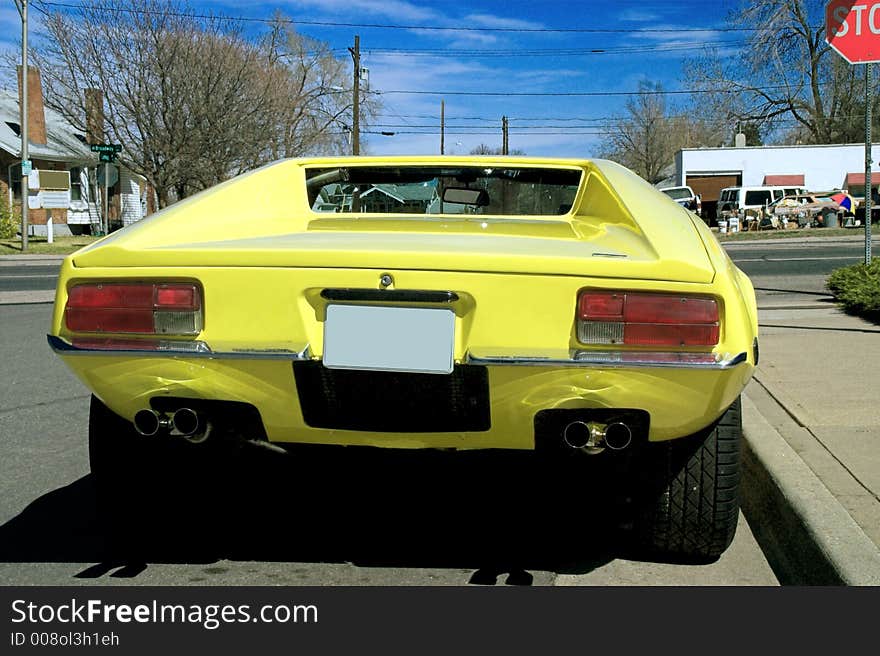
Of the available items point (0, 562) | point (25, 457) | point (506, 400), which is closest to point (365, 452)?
point (506, 400)

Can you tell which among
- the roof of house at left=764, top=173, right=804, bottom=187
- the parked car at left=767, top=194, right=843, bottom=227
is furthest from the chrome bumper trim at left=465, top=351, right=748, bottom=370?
the roof of house at left=764, top=173, right=804, bottom=187

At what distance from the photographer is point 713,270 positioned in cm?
259

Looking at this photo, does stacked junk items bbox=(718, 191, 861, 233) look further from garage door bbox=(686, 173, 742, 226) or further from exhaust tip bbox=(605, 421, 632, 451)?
exhaust tip bbox=(605, 421, 632, 451)

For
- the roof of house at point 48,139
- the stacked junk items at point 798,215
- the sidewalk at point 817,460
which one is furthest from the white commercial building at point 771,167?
the sidewalk at point 817,460

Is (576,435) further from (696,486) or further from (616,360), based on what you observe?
(696,486)

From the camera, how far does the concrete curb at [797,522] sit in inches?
111

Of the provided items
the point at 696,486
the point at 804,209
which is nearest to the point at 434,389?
the point at 696,486

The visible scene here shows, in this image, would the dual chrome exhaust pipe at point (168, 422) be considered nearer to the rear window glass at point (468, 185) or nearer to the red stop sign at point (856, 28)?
the rear window glass at point (468, 185)

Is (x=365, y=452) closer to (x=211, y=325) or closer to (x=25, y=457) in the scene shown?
(x=211, y=325)

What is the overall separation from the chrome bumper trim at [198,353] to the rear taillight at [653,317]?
78cm

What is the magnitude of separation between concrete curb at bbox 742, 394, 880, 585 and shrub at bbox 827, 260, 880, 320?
14.9ft

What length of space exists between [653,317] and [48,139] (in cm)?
4523

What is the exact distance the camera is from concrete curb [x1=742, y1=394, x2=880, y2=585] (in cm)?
281
